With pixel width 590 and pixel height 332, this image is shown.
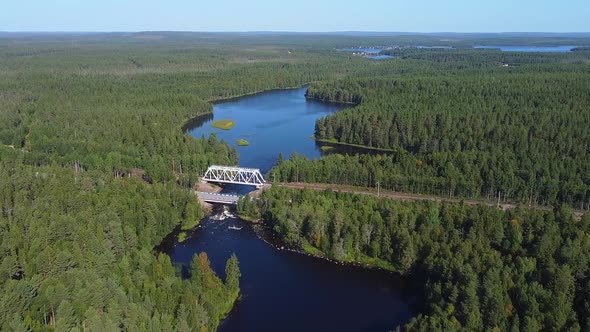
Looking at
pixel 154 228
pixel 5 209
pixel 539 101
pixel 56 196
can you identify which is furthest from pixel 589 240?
pixel 539 101

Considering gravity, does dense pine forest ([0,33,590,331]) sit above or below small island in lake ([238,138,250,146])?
above

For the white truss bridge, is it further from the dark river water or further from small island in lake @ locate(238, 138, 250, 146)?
small island in lake @ locate(238, 138, 250, 146)

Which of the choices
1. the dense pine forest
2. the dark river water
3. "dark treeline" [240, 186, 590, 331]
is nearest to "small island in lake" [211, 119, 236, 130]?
the dense pine forest

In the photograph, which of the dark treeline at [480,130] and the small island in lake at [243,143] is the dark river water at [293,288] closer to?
the dark treeline at [480,130]

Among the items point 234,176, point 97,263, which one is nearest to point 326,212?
point 234,176

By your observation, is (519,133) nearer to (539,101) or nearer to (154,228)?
(539,101)

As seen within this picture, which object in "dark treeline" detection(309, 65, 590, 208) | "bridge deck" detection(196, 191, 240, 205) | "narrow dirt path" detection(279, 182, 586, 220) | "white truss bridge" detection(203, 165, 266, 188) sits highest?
"dark treeline" detection(309, 65, 590, 208)

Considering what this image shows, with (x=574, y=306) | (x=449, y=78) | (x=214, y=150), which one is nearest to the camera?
(x=574, y=306)
